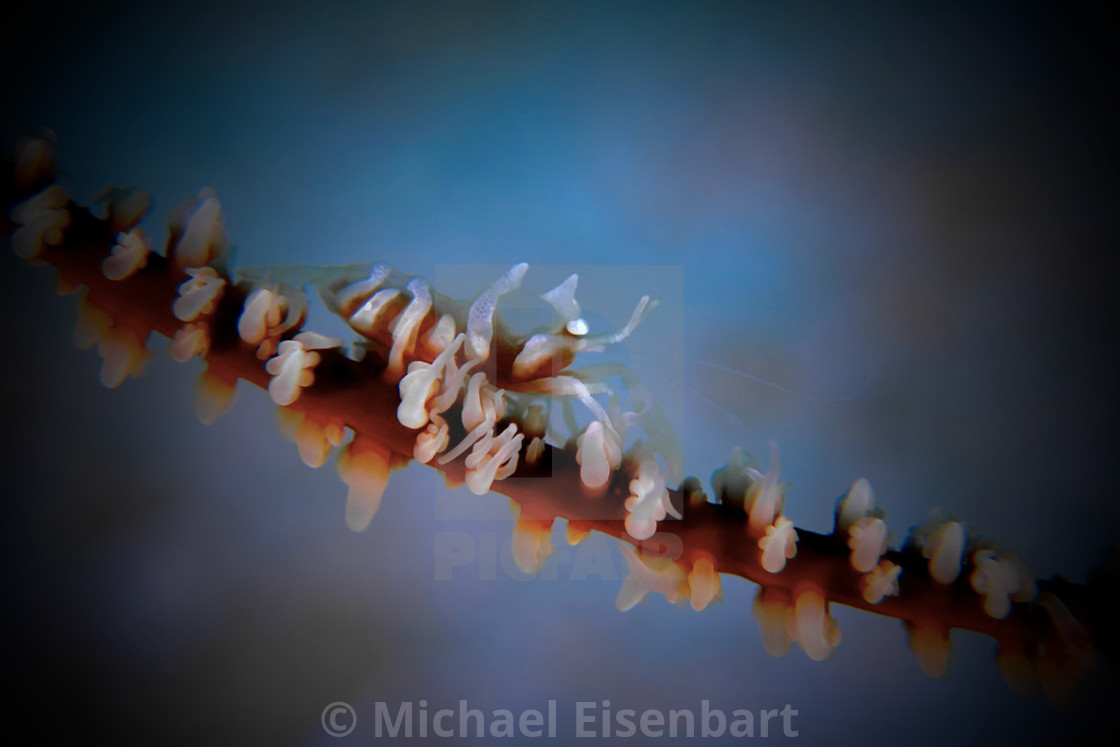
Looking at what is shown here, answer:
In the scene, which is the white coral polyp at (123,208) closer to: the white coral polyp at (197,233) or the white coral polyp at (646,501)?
the white coral polyp at (197,233)

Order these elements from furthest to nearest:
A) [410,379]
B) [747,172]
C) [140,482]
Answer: [747,172], [140,482], [410,379]

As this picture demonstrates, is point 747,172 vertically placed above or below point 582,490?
above

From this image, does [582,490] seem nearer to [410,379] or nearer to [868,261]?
[410,379]

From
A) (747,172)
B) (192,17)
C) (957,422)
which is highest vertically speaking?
(192,17)

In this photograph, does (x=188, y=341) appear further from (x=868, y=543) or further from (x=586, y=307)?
(x=868, y=543)

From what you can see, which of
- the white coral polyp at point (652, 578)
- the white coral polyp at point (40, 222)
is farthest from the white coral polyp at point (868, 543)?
the white coral polyp at point (40, 222)

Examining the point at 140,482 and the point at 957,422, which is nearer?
the point at 140,482

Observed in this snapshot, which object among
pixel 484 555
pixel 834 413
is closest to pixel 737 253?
pixel 834 413
